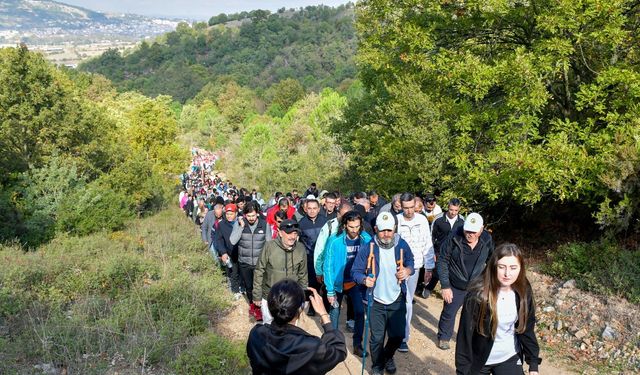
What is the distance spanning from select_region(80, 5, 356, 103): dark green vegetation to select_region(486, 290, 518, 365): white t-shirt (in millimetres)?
103647

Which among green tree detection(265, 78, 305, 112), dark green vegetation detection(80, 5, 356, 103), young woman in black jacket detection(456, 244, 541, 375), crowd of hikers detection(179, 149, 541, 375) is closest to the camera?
crowd of hikers detection(179, 149, 541, 375)

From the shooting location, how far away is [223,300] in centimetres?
746

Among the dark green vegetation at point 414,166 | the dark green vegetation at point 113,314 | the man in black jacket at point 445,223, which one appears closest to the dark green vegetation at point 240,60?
the dark green vegetation at point 414,166

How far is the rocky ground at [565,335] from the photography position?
5.80m

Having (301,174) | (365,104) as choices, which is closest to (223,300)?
(365,104)

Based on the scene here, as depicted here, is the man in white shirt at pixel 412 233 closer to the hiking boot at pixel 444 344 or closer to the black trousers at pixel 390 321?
the hiking boot at pixel 444 344

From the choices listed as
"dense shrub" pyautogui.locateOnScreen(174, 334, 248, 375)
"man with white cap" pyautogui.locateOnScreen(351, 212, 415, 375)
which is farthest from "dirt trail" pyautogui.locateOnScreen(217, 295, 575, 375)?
"dense shrub" pyautogui.locateOnScreen(174, 334, 248, 375)

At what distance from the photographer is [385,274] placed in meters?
4.93

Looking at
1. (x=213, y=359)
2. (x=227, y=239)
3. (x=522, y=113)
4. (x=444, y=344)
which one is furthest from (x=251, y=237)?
(x=522, y=113)

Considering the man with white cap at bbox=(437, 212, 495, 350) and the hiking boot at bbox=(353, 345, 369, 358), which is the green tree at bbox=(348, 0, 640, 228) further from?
the hiking boot at bbox=(353, 345, 369, 358)

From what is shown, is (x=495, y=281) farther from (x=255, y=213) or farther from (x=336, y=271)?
(x=255, y=213)

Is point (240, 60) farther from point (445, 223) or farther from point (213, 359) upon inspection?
point (213, 359)

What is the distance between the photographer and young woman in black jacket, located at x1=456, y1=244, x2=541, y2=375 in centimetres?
312

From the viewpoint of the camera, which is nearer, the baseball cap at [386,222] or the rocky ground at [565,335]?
the baseball cap at [386,222]
